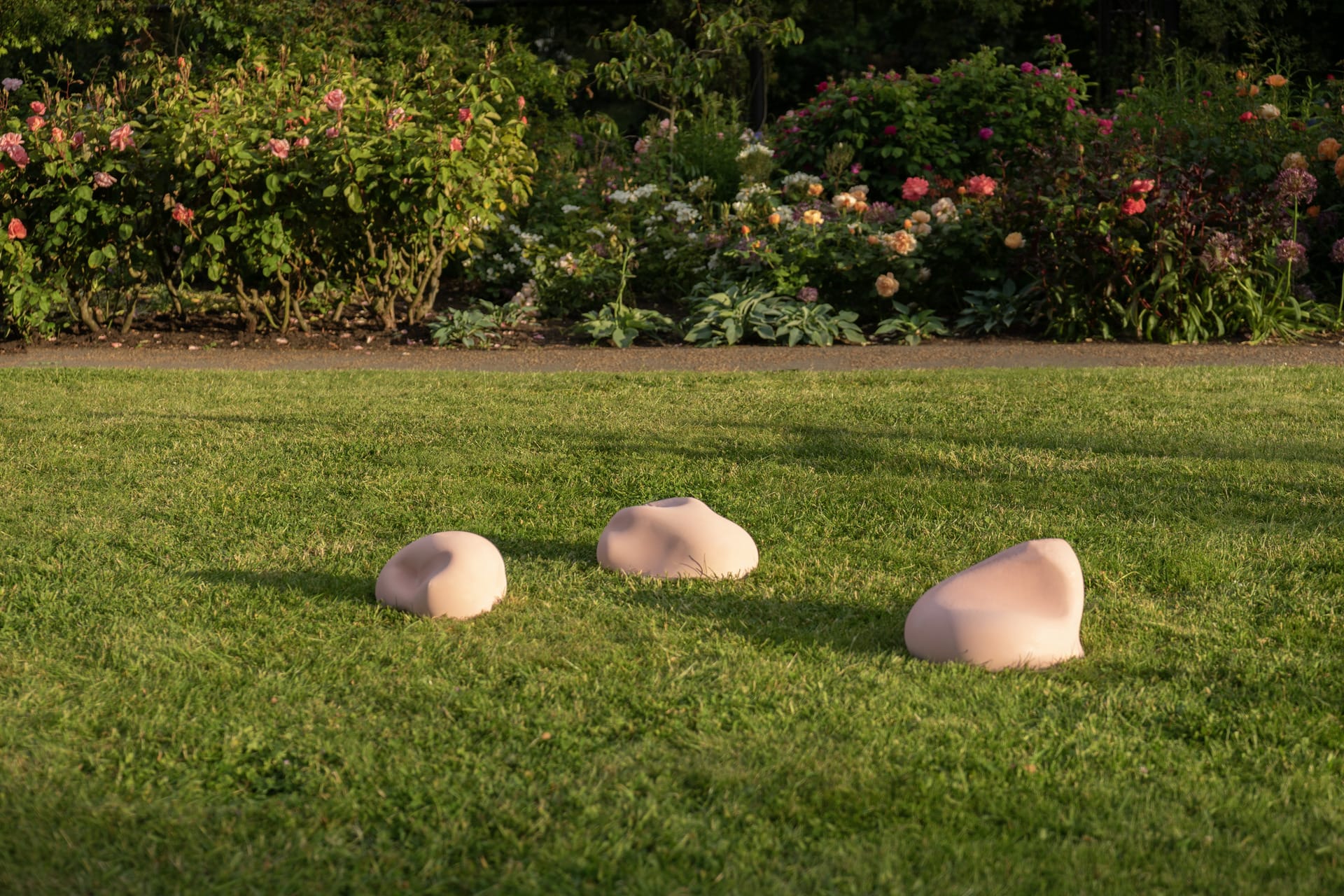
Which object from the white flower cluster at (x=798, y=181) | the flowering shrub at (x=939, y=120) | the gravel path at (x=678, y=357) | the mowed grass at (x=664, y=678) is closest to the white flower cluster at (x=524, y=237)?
the gravel path at (x=678, y=357)

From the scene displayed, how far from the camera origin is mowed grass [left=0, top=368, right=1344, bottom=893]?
224cm

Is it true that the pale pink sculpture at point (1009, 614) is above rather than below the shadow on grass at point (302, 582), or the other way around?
above

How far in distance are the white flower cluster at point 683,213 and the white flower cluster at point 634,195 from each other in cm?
21

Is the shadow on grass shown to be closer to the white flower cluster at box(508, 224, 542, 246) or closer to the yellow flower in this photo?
the yellow flower

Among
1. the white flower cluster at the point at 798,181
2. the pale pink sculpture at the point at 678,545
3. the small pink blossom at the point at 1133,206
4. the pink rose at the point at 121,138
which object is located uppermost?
the pink rose at the point at 121,138

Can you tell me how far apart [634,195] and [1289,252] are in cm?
457

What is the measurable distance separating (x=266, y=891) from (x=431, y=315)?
7307 mm

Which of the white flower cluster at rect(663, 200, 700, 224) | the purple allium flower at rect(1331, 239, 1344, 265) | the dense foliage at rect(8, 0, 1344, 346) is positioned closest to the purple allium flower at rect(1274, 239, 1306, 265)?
the dense foliage at rect(8, 0, 1344, 346)

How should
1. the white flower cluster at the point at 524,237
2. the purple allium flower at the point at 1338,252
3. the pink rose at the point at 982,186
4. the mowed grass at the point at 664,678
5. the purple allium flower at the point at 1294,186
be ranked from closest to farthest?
the mowed grass at the point at 664,678 < the purple allium flower at the point at 1294,186 < the purple allium flower at the point at 1338,252 < the pink rose at the point at 982,186 < the white flower cluster at the point at 524,237

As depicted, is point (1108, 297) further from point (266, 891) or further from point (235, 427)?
point (266, 891)

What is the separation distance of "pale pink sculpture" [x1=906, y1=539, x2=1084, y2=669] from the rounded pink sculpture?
3.50ft

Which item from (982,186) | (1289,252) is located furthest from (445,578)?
(1289,252)

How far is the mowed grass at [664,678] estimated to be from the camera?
2.24 m

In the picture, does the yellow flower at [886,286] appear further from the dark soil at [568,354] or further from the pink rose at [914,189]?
the pink rose at [914,189]
